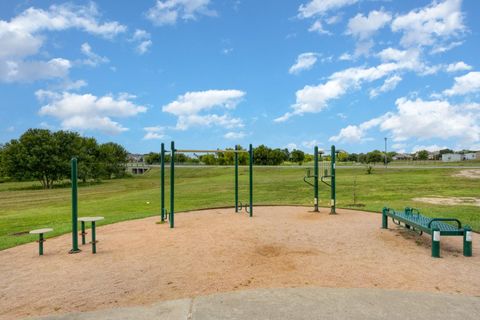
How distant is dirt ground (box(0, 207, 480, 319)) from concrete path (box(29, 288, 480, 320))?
0.26 metres

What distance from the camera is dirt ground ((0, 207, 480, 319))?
13.4 ft

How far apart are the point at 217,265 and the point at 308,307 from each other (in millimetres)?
1931

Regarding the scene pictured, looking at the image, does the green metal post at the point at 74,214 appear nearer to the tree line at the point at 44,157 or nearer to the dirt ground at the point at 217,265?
the dirt ground at the point at 217,265

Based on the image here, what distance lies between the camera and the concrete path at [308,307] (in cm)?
332

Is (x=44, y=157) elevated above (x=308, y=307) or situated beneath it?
elevated above

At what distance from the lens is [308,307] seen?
3.49m

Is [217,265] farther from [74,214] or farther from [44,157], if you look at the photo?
[44,157]

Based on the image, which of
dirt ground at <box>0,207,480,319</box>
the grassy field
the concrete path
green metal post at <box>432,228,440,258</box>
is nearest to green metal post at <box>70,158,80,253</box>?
dirt ground at <box>0,207,480,319</box>

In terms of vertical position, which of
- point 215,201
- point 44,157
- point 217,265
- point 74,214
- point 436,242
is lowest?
point 215,201

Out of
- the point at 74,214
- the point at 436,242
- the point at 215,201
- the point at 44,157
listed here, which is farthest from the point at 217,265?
the point at 44,157

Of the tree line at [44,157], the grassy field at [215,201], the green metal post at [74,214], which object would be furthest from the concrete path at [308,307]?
the tree line at [44,157]

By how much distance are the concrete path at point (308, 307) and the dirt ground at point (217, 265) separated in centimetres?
26

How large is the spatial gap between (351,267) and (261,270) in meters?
1.35

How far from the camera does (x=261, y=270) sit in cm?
482
